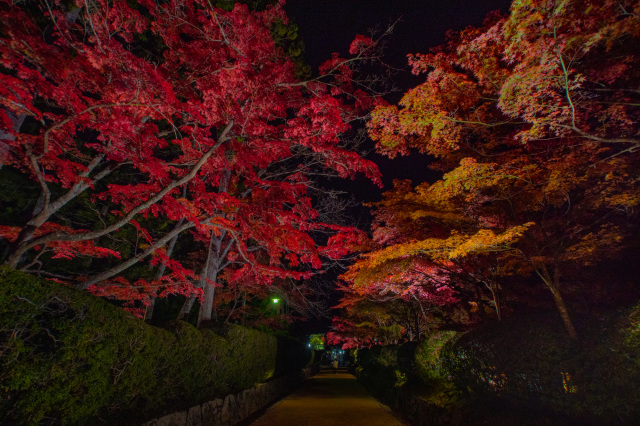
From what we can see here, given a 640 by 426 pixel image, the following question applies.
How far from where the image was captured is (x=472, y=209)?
26.7ft

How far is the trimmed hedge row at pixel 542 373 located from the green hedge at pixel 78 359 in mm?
6567

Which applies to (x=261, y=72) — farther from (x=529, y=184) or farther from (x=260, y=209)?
(x=529, y=184)

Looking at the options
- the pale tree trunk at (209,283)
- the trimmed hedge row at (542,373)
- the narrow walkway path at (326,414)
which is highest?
the pale tree trunk at (209,283)

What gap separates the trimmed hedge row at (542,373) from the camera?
14.3 ft

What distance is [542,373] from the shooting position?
5.20 m

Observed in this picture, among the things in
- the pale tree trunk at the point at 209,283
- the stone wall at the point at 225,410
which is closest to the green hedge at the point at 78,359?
the stone wall at the point at 225,410

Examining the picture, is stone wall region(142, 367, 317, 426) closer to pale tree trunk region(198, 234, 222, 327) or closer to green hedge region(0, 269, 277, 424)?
green hedge region(0, 269, 277, 424)

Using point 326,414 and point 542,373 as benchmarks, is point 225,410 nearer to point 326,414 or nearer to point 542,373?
point 326,414

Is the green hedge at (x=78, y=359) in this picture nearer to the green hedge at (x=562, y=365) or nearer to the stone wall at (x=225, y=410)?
the stone wall at (x=225, y=410)

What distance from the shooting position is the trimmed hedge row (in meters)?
4.34

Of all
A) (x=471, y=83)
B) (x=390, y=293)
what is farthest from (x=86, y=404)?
(x=390, y=293)

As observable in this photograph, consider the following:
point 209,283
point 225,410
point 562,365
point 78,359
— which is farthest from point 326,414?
point 78,359

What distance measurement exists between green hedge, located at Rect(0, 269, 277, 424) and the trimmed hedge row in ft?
21.5

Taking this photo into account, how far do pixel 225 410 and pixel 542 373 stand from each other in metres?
7.53
